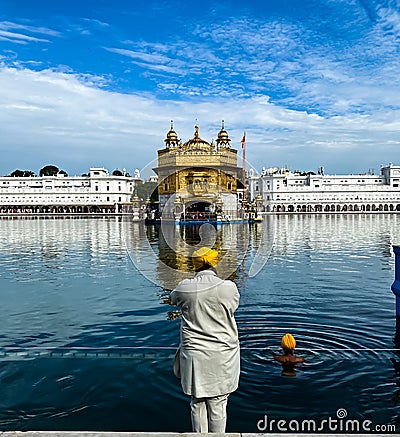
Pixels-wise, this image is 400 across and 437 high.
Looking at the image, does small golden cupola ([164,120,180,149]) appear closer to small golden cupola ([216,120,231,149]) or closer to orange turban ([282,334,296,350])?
small golden cupola ([216,120,231,149])

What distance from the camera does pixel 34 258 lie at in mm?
20250

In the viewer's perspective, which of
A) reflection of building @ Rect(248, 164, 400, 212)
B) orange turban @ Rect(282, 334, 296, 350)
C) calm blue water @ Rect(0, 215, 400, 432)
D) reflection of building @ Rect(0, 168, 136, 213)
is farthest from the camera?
reflection of building @ Rect(248, 164, 400, 212)

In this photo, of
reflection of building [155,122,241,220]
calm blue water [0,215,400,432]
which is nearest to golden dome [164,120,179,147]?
reflection of building [155,122,241,220]

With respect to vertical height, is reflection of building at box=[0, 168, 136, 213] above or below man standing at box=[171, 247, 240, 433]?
above

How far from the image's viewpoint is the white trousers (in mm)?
3619

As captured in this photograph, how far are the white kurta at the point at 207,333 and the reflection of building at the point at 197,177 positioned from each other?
53.7 meters

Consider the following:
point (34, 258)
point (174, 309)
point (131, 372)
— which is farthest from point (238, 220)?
point (131, 372)

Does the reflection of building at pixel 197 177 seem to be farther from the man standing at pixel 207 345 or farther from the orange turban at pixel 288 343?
the man standing at pixel 207 345

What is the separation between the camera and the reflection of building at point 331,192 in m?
106

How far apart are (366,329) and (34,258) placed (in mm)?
15701

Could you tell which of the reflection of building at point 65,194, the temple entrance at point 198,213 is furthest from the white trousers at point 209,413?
the reflection of building at point 65,194

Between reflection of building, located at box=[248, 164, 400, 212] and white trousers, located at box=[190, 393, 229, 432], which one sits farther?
reflection of building, located at box=[248, 164, 400, 212]

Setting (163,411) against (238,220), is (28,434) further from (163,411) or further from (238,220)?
(238,220)

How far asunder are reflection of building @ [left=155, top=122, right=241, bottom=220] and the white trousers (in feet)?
176
